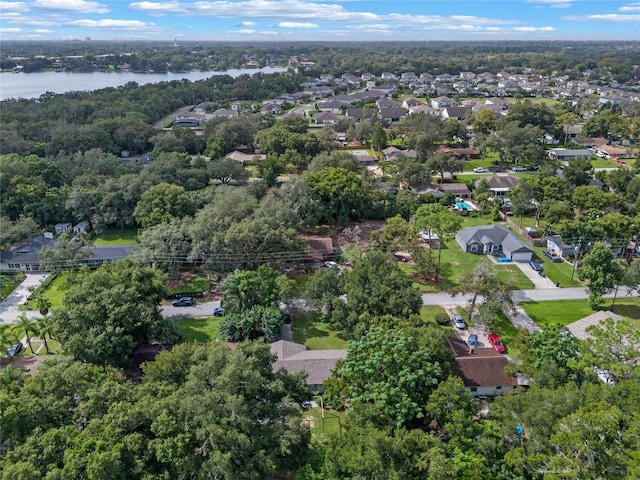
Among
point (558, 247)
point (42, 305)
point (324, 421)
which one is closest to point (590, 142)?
point (558, 247)

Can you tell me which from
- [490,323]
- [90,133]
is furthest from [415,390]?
[90,133]

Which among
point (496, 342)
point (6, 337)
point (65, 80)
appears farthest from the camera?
point (65, 80)

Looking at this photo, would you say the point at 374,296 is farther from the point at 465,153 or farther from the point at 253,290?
the point at 465,153

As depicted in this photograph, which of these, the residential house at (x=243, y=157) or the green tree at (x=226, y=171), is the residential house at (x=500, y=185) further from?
the residential house at (x=243, y=157)

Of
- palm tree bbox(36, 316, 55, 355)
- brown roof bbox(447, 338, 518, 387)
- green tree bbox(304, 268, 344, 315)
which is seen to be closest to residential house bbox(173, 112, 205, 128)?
green tree bbox(304, 268, 344, 315)

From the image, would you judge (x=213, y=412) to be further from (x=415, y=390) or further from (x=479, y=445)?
(x=479, y=445)

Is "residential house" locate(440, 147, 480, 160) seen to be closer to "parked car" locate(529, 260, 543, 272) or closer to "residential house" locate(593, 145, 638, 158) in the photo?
"residential house" locate(593, 145, 638, 158)
